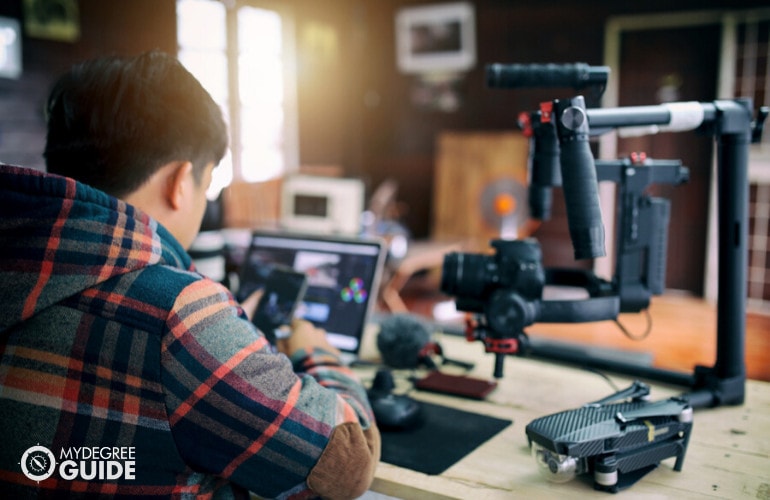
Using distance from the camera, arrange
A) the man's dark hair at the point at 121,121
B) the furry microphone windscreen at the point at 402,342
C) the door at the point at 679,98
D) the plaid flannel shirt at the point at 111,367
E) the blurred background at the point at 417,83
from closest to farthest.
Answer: the plaid flannel shirt at the point at 111,367, the man's dark hair at the point at 121,121, the furry microphone windscreen at the point at 402,342, the blurred background at the point at 417,83, the door at the point at 679,98

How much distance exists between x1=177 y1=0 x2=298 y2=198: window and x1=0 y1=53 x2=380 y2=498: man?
452 centimetres

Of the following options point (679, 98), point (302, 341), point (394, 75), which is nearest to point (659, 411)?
point (302, 341)

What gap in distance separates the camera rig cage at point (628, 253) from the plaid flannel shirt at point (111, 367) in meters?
0.56

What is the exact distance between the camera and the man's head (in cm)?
96

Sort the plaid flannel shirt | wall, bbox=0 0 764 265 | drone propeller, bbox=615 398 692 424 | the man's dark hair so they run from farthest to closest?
wall, bbox=0 0 764 265
drone propeller, bbox=615 398 692 424
the man's dark hair
the plaid flannel shirt

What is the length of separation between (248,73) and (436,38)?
186 cm

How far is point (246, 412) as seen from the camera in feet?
2.86

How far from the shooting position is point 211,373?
2.80 ft

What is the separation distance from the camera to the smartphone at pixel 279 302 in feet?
4.89

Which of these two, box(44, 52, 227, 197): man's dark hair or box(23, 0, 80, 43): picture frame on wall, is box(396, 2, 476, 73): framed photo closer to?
box(23, 0, 80, 43): picture frame on wall

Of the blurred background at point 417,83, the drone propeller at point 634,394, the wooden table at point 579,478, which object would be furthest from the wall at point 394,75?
the drone propeller at point 634,394

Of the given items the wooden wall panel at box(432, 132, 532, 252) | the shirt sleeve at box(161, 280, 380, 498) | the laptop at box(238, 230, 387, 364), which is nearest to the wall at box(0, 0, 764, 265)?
the wooden wall panel at box(432, 132, 532, 252)

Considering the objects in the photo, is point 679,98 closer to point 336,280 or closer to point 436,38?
point 436,38

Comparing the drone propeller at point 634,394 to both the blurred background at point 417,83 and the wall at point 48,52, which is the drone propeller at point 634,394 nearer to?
the wall at point 48,52
